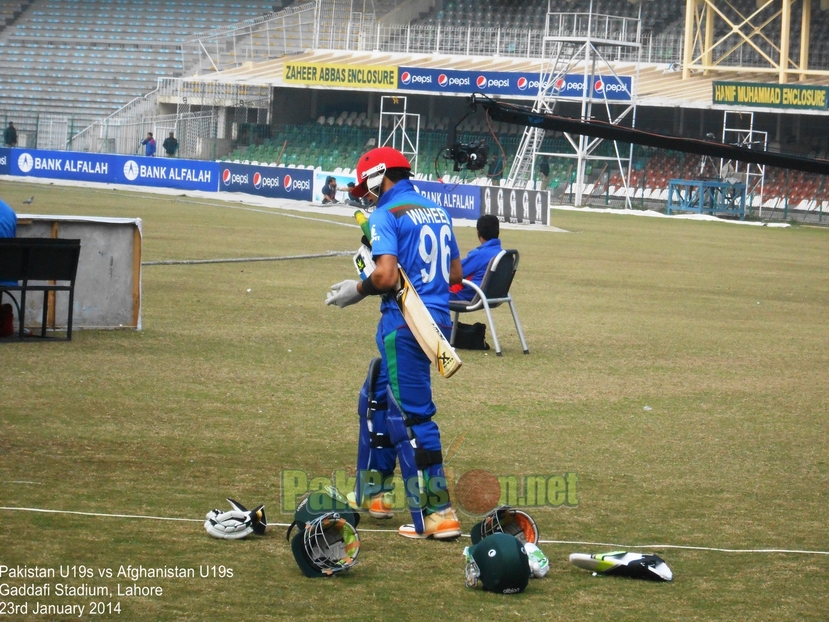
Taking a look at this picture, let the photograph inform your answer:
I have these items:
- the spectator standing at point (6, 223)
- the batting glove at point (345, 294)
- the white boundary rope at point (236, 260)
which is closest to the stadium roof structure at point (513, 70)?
the white boundary rope at point (236, 260)

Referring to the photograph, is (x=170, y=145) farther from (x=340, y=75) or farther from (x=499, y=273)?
(x=499, y=273)

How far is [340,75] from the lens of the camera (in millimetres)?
52656

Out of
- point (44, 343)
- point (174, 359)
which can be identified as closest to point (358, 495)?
point (174, 359)

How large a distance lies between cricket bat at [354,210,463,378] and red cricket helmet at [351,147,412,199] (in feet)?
1.67

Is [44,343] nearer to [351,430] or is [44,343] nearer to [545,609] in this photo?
[351,430]

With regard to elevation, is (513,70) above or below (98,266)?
above

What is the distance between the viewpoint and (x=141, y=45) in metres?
60.0

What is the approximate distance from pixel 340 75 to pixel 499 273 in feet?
137

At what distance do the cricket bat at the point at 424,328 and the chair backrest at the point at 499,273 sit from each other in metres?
6.16

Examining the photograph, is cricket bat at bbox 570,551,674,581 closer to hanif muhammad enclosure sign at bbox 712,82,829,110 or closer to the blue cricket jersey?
the blue cricket jersey

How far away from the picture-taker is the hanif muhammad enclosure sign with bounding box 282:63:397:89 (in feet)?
169

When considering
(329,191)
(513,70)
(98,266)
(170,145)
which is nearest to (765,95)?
(513,70)

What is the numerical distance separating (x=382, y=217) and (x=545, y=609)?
215 cm

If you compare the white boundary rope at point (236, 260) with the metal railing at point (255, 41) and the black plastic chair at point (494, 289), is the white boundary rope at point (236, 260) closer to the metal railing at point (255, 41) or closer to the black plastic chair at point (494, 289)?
the black plastic chair at point (494, 289)
